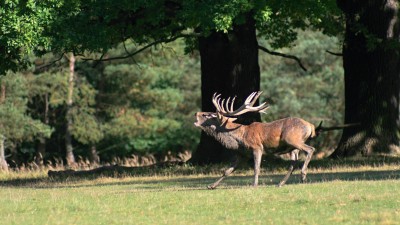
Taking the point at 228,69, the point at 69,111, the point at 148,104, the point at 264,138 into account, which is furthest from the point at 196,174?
the point at 148,104

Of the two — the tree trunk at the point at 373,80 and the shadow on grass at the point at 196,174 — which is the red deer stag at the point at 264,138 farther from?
the tree trunk at the point at 373,80

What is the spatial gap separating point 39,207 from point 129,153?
49.5 metres

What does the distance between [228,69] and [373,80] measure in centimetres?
501

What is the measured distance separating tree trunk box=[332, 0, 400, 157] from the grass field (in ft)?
27.6

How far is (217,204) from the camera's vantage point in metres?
17.1

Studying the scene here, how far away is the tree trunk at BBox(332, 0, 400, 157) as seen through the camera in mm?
31172

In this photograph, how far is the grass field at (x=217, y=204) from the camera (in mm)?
15297

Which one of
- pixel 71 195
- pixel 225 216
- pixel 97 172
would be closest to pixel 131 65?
pixel 97 172

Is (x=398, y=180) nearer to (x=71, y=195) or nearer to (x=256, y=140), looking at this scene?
(x=256, y=140)

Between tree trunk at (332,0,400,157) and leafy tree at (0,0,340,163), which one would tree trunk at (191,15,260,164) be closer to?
leafy tree at (0,0,340,163)

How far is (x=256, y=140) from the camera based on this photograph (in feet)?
65.5

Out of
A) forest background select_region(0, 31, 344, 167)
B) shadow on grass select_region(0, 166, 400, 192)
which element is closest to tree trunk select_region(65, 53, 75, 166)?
forest background select_region(0, 31, 344, 167)

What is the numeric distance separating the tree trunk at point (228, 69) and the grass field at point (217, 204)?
7.12 m

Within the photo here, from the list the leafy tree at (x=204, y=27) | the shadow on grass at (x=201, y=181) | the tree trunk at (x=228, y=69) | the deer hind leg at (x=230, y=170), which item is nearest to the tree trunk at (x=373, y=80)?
the leafy tree at (x=204, y=27)
